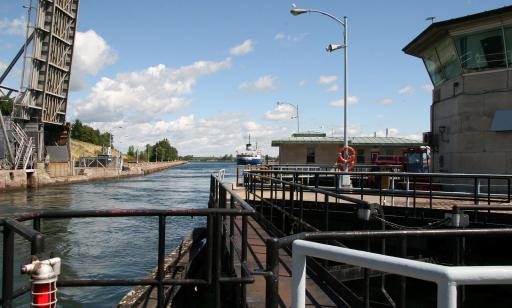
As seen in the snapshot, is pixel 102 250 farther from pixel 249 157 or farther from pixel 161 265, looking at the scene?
pixel 249 157

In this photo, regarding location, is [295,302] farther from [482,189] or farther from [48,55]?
[48,55]

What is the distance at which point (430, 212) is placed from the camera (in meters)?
11.7

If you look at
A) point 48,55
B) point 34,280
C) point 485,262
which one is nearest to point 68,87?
point 48,55

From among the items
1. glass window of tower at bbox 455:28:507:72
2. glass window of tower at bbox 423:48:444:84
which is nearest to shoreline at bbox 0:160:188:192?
glass window of tower at bbox 423:48:444:84

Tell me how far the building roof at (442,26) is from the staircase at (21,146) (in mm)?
39754

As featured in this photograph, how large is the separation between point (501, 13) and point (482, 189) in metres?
6.19

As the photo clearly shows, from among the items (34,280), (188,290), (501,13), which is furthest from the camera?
(501,13)

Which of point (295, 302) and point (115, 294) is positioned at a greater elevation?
point (295, 302)

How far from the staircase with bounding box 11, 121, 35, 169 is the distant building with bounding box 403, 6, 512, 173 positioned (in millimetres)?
41472

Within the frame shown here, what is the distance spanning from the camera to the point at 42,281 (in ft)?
9.64

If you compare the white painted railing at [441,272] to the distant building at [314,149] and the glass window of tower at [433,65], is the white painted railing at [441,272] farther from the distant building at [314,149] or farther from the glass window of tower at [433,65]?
the distant building at [314,149]

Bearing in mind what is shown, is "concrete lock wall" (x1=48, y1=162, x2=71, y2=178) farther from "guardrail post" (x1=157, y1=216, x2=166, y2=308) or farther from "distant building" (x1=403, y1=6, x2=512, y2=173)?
"guardrail post" (x1=157, y1=216, x2=166, y2=308)

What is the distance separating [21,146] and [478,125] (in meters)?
43.5

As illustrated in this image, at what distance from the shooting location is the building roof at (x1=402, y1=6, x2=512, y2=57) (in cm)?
1653
